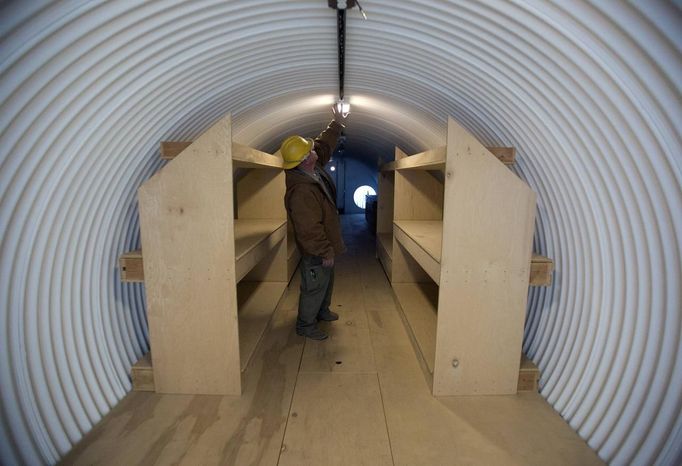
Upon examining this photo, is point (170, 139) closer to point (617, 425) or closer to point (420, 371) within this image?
point (420, 371)

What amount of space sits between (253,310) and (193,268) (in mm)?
2055

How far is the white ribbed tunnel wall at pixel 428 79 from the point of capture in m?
2.09

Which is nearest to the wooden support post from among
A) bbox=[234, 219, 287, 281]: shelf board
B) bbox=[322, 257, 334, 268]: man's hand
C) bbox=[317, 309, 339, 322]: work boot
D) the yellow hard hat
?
bbox=[234, 219, 287, 281]: shelf board

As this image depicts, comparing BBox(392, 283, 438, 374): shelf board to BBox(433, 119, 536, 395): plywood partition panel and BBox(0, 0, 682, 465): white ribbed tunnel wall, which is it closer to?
BBox(433, 119, 536, 395): plywood partition panel

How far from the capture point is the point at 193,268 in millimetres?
3014

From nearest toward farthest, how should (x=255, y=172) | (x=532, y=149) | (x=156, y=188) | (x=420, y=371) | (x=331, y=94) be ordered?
1. (x=156, y=188)
2. (x=532, y=149)
3. (x=420, y=371)
4. (x=331, y=94)
5. (x=255, y=172)

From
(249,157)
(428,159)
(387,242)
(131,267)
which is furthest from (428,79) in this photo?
(387,242)

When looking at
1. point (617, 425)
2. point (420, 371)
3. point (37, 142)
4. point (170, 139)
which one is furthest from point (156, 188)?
point (617, 425)

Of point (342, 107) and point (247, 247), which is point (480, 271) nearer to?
point (247, 247)

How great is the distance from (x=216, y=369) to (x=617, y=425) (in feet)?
9.48

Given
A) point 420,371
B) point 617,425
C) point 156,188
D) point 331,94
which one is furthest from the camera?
point 331,94

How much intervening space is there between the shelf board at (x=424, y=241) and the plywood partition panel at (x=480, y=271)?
0.27 m

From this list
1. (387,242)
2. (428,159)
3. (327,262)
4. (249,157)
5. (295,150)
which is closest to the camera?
(249,157)

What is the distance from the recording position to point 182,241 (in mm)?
2979
